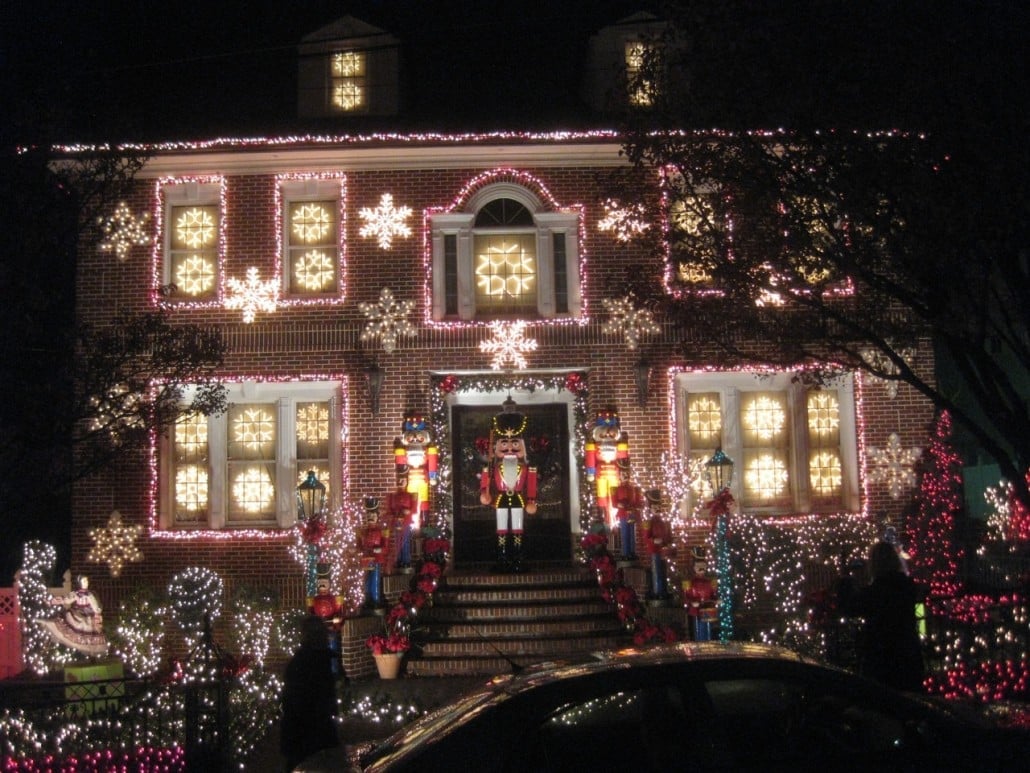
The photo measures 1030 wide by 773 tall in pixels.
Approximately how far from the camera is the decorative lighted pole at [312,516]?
544 inches

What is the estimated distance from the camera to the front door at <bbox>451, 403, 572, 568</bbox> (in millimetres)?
15977

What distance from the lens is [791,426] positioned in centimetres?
1596

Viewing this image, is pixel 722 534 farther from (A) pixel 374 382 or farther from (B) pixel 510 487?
(A) pixel 374 382

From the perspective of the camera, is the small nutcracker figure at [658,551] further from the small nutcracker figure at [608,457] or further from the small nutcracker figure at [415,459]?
the small nutcracker figure at [415,459]

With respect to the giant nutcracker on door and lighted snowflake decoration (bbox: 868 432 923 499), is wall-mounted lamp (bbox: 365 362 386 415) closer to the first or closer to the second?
the giant nutcracker on door

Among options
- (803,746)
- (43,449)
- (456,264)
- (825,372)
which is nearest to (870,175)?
(825,372)

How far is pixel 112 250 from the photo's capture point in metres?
15.9

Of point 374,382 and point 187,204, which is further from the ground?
point 187,204

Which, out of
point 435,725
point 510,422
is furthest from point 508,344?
point 435,725

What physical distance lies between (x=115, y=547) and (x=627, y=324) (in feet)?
26.8

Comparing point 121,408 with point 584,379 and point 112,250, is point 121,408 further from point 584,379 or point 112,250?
point 584,379

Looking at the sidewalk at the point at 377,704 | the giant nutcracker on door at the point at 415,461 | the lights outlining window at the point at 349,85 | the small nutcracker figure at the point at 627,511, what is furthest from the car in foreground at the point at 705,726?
the lights outlining window at the point at 349,85

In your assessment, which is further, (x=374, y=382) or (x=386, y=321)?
(x=386, y=321)

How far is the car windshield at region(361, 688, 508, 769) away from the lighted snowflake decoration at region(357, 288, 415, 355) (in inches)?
410
